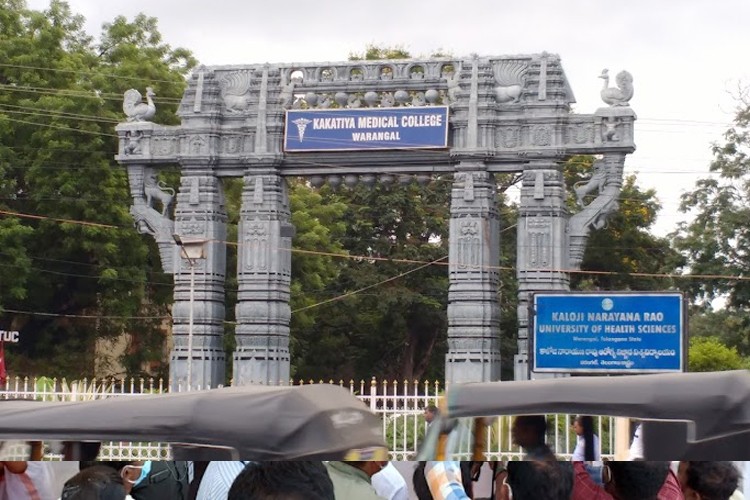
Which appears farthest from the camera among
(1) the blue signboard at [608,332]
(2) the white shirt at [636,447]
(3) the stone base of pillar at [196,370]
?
(3) the stone base of pillar at [196,370]

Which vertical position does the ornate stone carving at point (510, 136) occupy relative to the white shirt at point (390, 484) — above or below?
above

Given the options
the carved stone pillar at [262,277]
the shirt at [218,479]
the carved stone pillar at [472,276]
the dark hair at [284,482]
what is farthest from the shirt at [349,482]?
the carved stone pillar at [262,277]

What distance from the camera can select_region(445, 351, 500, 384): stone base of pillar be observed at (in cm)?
2081

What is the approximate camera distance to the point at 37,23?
104 feet

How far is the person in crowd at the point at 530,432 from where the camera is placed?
4.94m

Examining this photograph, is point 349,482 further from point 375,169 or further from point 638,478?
point 375,169

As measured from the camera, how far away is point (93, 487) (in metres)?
4.44

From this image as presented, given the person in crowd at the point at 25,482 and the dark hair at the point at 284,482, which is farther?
the person in crowd at the point at 25,482

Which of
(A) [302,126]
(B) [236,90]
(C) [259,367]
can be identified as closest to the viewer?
(A) [302,126]

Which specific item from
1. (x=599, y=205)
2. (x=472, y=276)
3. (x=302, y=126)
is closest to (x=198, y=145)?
(x=302, y=126)

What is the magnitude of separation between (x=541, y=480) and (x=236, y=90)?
18.9 meters

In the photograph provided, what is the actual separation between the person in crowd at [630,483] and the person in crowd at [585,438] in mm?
783

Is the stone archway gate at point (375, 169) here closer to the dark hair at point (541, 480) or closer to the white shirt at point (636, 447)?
the white shirt at point (636, 447)

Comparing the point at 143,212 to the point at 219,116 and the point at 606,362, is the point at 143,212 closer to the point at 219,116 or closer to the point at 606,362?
the point at 219,116
